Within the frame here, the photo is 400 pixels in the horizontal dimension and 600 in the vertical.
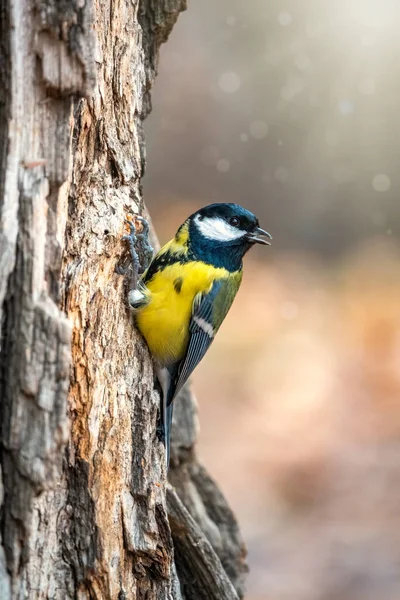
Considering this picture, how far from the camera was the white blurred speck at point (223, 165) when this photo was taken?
5.83 m

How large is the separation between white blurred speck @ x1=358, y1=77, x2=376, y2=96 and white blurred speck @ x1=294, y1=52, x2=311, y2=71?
0.42 meters

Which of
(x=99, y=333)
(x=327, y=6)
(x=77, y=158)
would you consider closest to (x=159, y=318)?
(x=99, y=333)

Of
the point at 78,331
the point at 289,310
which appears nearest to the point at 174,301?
the point at 78,331

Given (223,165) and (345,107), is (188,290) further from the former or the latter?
(345,107)

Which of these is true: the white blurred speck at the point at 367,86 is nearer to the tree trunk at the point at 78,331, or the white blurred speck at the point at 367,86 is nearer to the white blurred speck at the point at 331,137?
the white blurred speck at the point at 331,137

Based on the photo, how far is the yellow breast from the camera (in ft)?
6.84

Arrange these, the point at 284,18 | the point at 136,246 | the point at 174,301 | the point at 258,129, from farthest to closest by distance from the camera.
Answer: the point at 258,129 < the point at 284,18 < the point at 174,301 < the point at 136,246

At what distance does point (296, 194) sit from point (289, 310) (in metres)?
0.91

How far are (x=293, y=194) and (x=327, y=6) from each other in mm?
1393

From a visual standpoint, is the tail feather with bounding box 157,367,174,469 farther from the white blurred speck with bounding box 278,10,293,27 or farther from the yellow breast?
the white blurred speck with bounding box 278,10,293,27

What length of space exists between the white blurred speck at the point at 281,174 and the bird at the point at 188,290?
355 centimetres

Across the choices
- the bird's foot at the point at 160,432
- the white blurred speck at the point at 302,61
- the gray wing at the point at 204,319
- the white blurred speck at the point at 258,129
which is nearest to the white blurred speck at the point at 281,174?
the white blurred speck at the point at 258,129

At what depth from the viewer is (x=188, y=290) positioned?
2209mm

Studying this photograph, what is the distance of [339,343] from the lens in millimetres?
5727
